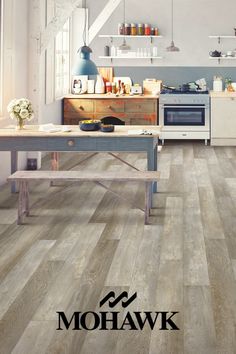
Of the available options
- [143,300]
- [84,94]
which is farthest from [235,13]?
[143,300]

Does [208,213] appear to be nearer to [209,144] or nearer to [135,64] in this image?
[209,144]

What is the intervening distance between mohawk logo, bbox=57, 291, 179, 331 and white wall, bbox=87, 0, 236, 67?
8852 mm

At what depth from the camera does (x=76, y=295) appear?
3.95 metres

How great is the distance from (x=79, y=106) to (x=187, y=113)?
1768 millimetres

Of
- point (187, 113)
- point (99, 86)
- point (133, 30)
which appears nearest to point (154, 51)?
point (133, 30)

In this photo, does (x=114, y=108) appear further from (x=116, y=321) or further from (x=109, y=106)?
(x=116, y=321)

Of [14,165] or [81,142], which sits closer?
[81,142]

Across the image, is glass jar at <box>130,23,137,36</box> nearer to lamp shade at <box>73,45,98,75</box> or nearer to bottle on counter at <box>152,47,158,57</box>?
bottle on counter at <box>152,47,158,57</box>

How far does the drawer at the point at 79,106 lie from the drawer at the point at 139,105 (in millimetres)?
587

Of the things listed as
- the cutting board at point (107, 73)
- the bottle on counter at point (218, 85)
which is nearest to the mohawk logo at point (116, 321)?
the bottle on counter at point (218, 85)

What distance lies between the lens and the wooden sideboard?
36.9ft

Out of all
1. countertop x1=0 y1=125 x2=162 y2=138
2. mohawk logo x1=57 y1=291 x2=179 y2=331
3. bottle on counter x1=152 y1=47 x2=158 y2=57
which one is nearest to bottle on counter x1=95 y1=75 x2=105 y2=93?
bottle on counter x1=152 y1=47 x2=158 y2=57

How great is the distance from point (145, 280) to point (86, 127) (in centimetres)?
257

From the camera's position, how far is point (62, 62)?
36.6ft
